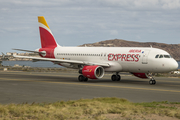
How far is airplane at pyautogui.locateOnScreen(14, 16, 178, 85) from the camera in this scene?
28.2 m

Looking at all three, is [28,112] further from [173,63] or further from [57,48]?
[57,48]

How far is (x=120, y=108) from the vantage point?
12.9m

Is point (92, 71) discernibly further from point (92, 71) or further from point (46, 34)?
point (46, 34)

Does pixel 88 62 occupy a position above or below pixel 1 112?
above

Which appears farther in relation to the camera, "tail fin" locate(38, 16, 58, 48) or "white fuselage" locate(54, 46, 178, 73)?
"tail fin" locate(38, 16, 58, 48)

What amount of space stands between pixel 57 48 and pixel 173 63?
648 inches

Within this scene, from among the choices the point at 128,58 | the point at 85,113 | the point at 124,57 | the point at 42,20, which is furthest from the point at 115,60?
the point at 85,113

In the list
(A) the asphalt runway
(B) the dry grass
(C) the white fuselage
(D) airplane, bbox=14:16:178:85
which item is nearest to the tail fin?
(D) airplane, bbox=14:16:178:85

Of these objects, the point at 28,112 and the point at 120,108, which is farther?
the point at 120,108

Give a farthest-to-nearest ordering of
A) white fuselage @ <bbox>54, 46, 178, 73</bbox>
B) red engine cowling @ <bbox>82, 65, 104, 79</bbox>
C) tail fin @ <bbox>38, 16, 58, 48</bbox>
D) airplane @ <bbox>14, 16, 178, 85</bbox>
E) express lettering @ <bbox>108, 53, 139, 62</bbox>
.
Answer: tail fin @ <bbox>38, 16, 58, 48</bbox> → express lettering @ <bbox>108, 53, 139, 62</bbox> → red engine cowling @ <bbox>82, 65, 104, 79</bbox> → airplane @ <bbox>14, 16, 178, 85</bbox> → white fuselage @ <bbox>54, 46, 178, 73</bbox>

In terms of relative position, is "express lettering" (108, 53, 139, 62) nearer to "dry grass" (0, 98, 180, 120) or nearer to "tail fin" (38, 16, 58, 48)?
"tail fin" (38, 16, 58, 48)

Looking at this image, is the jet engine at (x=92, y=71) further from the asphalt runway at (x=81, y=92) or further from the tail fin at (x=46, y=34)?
the tail fin at (x=46, y=34)

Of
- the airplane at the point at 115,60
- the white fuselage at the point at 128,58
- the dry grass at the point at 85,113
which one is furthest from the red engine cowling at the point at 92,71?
the dry grass at the point at 85,113

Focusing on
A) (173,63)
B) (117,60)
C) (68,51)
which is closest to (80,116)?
(173,63)
